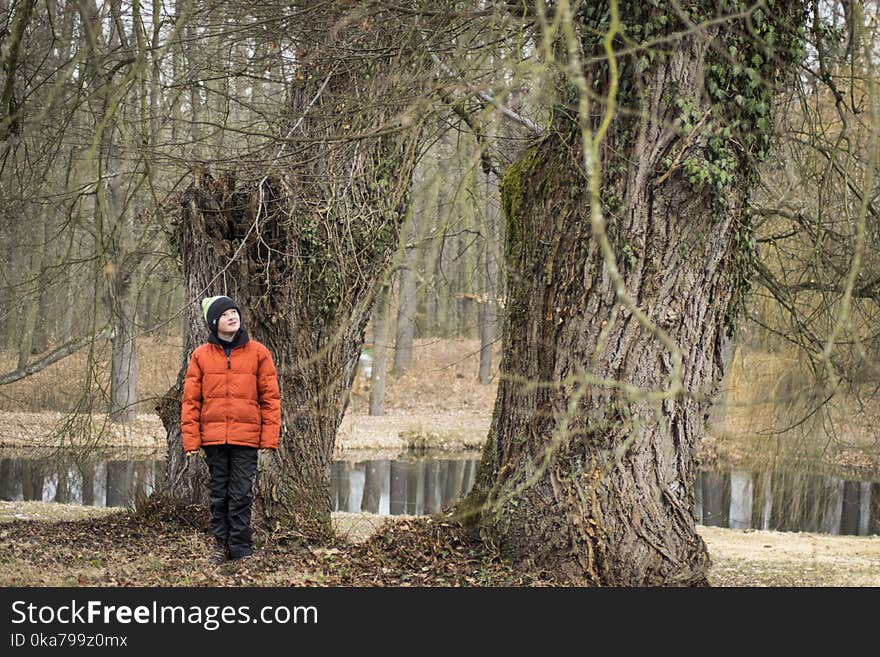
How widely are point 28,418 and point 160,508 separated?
13455mm

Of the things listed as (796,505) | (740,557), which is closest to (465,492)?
(796,505)

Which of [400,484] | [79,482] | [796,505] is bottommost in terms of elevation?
[79,482]

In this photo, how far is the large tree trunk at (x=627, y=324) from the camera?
521 cm

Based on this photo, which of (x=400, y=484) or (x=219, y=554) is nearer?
(x=219, y=554)

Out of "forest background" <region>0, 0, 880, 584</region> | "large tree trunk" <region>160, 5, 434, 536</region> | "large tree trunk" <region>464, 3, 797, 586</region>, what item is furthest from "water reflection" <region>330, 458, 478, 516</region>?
"large tree trunk" <region>464, 3, 797, 586</region>

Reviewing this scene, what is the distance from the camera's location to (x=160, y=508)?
7.37 metres

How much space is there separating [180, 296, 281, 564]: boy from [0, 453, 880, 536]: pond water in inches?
321

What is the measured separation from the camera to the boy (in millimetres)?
5859

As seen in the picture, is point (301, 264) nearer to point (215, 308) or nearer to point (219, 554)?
point (215, 308)

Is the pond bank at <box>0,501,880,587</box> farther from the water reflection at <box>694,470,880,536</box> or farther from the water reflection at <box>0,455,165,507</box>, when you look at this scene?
the water reflection at <box>0,455,165,507</box>

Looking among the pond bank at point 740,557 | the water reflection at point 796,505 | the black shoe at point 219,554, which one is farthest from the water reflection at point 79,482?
the water reflection at point 796,505

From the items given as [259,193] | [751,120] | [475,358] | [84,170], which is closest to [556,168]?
[751,120]

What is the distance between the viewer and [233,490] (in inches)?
236

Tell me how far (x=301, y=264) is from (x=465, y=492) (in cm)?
968
